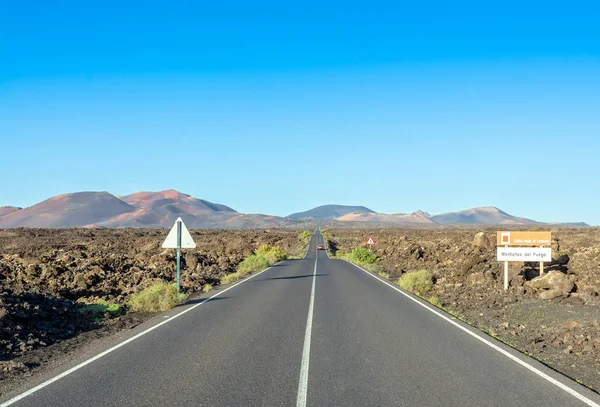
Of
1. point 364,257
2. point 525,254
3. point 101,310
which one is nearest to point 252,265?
point 364,257

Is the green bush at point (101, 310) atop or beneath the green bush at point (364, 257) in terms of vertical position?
beneath

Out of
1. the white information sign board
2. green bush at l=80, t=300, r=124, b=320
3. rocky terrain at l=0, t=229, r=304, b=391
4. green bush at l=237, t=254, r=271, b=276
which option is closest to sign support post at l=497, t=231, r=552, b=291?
the white information sign board

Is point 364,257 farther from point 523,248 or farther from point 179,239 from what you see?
point 179,239

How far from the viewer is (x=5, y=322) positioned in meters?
11.8

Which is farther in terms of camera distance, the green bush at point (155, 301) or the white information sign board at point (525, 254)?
the white information sign board at point (525, 254)

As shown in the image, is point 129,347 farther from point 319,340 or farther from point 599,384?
point 599,384

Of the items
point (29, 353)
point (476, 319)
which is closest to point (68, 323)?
point (29, 353)

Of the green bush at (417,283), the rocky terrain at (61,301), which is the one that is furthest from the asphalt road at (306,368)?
the green bush at (417,283)

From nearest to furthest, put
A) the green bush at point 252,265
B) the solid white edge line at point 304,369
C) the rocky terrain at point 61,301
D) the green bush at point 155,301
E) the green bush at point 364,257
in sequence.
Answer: the solid white edge line at point 304,369, the rocky terrain at point 61,301, the green bush at point 155,301, the green bush at point 252,265, the green bush at point 364,257

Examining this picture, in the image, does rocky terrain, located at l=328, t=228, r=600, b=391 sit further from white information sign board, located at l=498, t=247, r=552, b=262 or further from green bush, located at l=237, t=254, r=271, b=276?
green bush, located at l=237, t=254, r=271, b=276

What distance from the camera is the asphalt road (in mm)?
6977

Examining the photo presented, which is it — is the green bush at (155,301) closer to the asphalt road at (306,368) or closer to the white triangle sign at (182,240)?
the white triangle sign at (182,240)

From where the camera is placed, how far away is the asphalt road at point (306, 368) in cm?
698

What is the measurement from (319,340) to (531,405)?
15.5 feet
